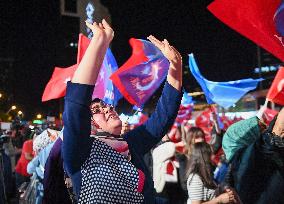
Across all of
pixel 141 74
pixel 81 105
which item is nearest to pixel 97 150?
pixel 81 105

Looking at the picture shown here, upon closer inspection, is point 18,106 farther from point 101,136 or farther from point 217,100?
point 101,136

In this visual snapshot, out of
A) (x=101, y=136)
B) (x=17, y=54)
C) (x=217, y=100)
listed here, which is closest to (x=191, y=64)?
(x=217, y=100)

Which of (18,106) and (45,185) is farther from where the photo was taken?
(18,106)

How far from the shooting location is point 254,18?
2.90 m

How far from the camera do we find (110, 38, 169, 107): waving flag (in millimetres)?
5188

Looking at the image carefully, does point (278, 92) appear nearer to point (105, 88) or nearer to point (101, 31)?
point (105, 88)

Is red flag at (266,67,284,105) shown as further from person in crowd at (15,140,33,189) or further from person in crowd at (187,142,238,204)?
person in crowd at (15,140,33,189)

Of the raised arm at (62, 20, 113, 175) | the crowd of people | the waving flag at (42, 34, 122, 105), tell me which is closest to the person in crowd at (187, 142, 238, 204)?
the waving flag at (42, 34, 122, 105)

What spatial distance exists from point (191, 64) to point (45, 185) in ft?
22.3

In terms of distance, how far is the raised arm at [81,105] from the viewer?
209cm

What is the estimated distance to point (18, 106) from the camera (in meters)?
53.8

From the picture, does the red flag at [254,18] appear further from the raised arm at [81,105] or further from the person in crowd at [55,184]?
the person in crowd at [55,184]

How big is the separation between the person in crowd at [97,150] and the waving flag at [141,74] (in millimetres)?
2427

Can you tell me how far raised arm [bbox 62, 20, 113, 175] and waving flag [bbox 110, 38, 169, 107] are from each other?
2.65 metres
